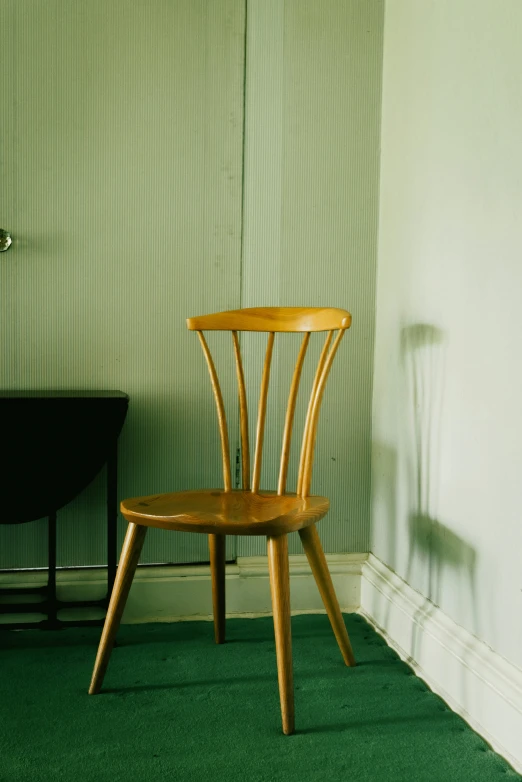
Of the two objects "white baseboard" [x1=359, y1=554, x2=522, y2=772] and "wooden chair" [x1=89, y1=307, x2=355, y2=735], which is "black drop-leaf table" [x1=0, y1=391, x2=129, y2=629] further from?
"white baseboard" [x1=359, y1=554, x2=522, y2=772]

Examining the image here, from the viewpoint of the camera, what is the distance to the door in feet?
7.61

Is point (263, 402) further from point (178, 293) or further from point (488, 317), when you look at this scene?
point (488, 317)

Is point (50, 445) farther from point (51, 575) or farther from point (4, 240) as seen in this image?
point (4, 240)

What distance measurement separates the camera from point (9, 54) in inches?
89.9

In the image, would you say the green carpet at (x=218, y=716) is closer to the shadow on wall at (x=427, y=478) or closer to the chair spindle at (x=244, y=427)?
the shadow on wall at (x=427, y=478)

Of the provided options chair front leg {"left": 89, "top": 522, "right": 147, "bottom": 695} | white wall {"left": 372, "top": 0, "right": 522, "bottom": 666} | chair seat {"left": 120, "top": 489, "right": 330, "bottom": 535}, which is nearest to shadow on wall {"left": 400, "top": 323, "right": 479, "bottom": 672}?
white wall {"left": 372, "top": 0, "right": 522, "bottom": 666}

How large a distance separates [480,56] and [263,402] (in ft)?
3.42

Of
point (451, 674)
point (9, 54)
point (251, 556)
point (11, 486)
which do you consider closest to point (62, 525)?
point (11, 486)

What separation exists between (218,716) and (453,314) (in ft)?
3.68

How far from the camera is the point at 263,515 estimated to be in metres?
1.73

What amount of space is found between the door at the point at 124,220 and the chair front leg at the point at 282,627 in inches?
32.2

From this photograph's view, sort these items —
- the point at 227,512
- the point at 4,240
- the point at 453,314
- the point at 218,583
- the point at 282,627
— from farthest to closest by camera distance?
1. the point at 4,240
2. the point at 218,583
3. the point at 453,314
4. the point at 227,512
5. the point at 282,627

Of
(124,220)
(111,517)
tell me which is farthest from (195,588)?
(124,220)

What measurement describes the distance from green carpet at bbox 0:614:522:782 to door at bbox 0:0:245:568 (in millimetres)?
436
